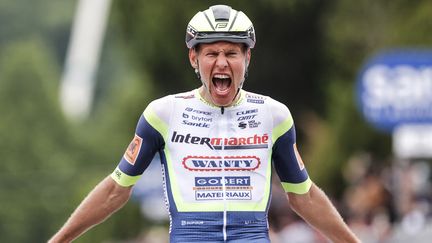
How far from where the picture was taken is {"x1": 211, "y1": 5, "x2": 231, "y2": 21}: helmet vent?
8.66m

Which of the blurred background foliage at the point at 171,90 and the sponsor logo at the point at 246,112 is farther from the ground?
the sponsor logo at the point at 246,112

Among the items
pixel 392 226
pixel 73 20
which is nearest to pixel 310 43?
pixel 392 226

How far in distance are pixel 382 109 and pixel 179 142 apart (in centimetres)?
1245

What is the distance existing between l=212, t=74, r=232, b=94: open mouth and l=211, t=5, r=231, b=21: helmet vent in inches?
12.8

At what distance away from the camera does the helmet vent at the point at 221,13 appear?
8.66m

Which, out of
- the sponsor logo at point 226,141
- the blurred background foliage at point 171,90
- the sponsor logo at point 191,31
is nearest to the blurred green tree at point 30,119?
the blurred background foliage at point 171,90

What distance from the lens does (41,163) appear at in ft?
212

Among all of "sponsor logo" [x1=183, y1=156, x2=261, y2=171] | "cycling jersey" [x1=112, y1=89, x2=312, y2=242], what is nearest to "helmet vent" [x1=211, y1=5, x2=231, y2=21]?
Result: "cycling jersey" [x1=112, y1=89, x2=312, y2=242]

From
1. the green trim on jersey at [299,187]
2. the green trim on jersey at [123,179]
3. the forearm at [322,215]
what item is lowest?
the forearm at [322,215]

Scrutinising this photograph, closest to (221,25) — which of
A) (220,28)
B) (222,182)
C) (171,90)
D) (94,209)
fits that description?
(220,28)

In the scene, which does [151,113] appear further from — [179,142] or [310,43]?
[310,43]

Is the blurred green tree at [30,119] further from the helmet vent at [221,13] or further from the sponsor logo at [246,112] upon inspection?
the helmet vent at [221,13]

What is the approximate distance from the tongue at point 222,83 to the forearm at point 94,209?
0.86 meters

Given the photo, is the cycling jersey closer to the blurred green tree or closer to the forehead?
the forehead
